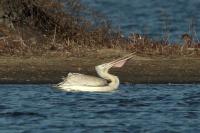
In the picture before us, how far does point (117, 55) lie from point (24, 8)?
2.25 m

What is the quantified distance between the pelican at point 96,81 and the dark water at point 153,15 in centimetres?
782

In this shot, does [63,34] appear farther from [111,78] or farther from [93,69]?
[111,78]

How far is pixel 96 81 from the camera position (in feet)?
60.0

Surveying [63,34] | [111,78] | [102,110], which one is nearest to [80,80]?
[111,78]

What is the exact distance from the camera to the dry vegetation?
2119cm

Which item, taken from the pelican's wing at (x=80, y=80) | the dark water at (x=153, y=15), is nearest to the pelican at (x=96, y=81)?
the pelican's wing at (x=80, y=80)

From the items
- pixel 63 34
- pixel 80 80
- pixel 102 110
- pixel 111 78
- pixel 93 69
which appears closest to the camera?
pixel 102 110

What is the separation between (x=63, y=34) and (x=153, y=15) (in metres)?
13.7

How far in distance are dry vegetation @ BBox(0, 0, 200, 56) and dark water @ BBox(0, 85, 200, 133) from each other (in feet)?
7.52

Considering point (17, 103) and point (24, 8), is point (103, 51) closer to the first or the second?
point (24, 8)

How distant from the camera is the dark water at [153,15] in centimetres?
2939

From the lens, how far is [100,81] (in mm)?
18406

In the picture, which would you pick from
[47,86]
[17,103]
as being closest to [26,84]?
[47,86]

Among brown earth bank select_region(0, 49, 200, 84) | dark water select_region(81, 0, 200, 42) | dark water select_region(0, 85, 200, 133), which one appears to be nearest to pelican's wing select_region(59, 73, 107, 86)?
dark water select_region(0, 85, 200, 133)
